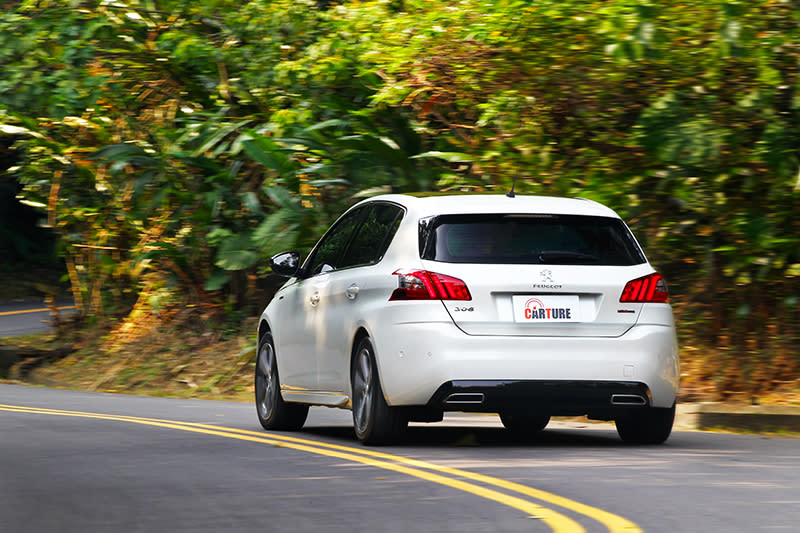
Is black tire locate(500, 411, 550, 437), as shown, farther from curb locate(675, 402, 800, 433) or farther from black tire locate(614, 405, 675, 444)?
black tire locate(614, 405, 675, 444)

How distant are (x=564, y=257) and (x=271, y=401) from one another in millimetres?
3336

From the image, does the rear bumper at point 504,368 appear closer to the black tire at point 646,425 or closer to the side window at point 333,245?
the black tire at point 646,425

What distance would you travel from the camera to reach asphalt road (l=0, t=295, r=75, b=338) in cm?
2517

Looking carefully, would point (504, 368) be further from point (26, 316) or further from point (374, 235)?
point (26, 316)

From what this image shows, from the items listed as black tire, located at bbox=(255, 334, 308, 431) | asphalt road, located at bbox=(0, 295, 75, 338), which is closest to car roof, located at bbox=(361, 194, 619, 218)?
black tire, located at bbox=(255, 334, 308, 431)

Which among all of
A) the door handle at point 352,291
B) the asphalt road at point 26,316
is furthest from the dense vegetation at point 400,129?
the door handle at point 352,291

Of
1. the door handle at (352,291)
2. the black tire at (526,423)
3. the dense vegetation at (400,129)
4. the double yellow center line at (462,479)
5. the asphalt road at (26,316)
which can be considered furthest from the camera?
the asphalt road at (26,316)

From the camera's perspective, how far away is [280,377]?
38.5 feet

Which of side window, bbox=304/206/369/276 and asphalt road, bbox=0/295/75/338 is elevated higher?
side window, bbox=304/206/369/276

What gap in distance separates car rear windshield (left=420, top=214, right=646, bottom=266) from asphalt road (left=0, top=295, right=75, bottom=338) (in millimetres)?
14178

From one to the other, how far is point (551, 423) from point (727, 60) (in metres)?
3.57

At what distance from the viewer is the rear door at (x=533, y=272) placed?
943 centimetres

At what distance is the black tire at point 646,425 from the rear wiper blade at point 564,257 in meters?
1.09

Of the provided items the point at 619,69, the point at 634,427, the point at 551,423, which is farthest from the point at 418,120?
the point at 634,427
